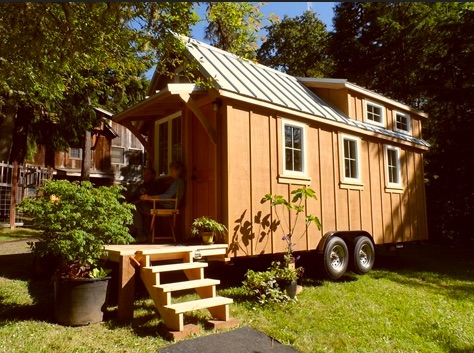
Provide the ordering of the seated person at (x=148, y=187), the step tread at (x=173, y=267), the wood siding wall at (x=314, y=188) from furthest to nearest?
the seated person at (x=148, y=187) → the wood siding wall at (x=314, y=188) → the step tread at (x=173, y=267)

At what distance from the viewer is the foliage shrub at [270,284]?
6.09 metres

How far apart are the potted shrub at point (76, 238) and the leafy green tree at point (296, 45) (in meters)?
22.9

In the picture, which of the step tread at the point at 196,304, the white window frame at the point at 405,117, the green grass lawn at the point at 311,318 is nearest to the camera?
the green grass lawn at the point at 311,318

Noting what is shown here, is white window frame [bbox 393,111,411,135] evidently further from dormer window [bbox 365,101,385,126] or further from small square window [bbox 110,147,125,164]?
small square window [bbox 110,147,125,164]

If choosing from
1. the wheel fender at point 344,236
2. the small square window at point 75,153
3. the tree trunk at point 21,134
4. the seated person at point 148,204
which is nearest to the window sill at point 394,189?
the wheel fender at point 344,236

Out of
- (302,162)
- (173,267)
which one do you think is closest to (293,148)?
(302,162)

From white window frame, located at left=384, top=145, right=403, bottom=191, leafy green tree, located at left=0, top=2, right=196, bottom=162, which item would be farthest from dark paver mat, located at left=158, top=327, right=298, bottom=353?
white window frame, located at left=384, top=145, right=403, bottom=191

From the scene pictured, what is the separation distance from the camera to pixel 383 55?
2069cm

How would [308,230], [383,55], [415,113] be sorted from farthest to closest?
1. [383,55]
2. [415,113]
3. [308,230]

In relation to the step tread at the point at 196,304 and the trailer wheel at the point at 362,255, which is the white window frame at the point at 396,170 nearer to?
the trailer wheel at the point at 362,255

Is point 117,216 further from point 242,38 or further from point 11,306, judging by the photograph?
point 242,38

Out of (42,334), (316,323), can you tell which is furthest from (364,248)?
(42,334)

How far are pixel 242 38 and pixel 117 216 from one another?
4.11m

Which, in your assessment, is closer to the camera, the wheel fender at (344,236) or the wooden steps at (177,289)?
the wooden steps at (177,289)
